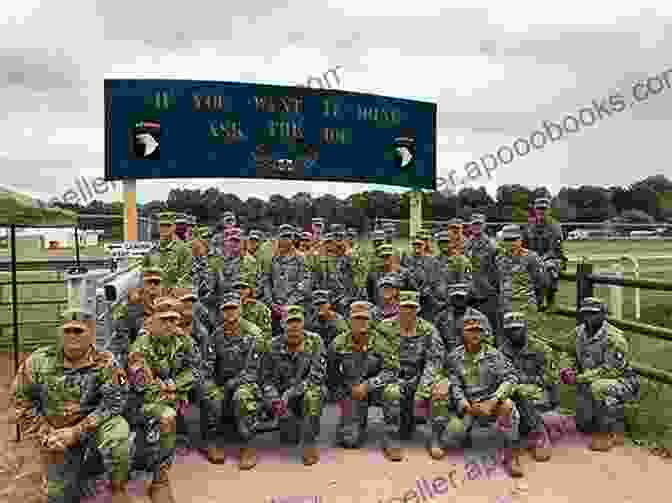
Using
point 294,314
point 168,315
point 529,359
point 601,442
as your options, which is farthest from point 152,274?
point 601,442

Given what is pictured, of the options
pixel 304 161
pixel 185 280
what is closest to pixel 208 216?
pixel 304 161

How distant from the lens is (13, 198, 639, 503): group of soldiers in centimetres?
411

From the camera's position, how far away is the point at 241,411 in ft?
15.9

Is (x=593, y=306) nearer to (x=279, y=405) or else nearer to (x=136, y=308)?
(x=279, y=405)

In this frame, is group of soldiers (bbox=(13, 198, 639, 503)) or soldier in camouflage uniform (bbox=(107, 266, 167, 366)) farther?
soldier in camouflage uniform (bbox=(107, 266, 167, 366))

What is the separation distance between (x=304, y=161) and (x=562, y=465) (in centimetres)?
706

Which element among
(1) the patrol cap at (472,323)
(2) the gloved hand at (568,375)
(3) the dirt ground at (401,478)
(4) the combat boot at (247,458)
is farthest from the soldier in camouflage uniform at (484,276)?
(4) the combat boot at (247,458)

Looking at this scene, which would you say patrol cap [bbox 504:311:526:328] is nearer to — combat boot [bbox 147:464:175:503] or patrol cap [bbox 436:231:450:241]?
patrol cap [bbox 436:231:450:241]

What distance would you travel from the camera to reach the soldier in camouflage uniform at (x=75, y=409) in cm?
395

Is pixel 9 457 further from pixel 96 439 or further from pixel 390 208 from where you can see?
pixel 390 208

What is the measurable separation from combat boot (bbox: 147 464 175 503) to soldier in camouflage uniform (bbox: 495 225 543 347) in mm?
3495

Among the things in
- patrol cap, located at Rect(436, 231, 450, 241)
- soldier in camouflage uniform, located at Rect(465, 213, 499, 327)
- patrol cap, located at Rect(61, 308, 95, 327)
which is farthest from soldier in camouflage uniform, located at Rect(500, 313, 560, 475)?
patrol cap, located at Rect(61, 308, 95, 327)

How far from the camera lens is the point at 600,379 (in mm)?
5141

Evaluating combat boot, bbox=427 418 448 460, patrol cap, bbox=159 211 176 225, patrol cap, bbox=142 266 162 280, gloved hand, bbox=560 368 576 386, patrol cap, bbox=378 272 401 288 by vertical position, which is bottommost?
combat boot, bbox=427 418 448 460
